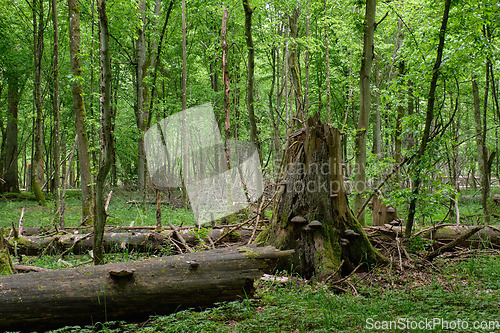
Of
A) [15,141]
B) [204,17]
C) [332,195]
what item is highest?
[204,17]

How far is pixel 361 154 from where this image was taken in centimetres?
798

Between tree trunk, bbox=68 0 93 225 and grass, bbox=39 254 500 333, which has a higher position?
tree trunk, bbox=68 0 93 225

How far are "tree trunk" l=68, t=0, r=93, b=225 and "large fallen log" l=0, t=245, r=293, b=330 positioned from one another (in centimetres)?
601

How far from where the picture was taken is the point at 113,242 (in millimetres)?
7305

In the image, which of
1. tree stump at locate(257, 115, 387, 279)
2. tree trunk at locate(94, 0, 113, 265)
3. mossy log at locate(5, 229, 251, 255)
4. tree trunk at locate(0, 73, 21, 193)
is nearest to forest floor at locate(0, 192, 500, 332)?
tree stump at locate(257, 115, 387, 279)

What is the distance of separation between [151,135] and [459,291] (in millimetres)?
23335

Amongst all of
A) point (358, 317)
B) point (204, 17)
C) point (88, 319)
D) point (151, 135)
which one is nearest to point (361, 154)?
point (358, 317)

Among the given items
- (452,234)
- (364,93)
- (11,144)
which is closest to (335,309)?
(452,234)

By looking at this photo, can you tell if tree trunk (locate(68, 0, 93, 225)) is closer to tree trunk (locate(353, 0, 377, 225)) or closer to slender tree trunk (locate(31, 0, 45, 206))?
slender tree trunk (locate(31, 0, 45, 206))

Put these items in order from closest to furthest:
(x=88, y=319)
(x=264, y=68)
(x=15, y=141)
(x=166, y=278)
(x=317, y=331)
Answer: (x=317, y=331) < (x=88, y=319) < (x=166, y=278) < (x=15, y=141) < (x=264, y=68)

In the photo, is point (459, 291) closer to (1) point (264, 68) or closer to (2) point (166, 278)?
(2) point (166, 278)

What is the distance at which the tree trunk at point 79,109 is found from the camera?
30.5ft

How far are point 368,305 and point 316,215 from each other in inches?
73.7

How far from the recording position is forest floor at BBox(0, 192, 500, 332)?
3369 millimetres
